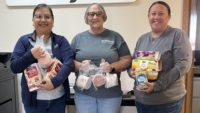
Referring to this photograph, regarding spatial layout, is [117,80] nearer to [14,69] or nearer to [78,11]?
[14,69]

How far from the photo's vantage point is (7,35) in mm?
2629

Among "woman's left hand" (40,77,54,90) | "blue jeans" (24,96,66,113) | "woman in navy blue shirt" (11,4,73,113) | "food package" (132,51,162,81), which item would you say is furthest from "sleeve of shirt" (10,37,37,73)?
"food package" (132,51,162,81)

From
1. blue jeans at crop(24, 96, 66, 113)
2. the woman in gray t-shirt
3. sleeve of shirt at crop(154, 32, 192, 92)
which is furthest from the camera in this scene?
the woman in gray t-shirt

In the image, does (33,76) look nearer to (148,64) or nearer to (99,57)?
(99,57)

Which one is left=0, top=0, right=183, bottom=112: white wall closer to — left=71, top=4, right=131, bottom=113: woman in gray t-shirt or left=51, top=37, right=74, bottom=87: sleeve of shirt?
left=71, top=4, right=131, bottom=113: woman in gray t-shirt

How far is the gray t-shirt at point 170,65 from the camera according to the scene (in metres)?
1.56

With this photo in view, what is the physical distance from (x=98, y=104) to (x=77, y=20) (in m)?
0.96

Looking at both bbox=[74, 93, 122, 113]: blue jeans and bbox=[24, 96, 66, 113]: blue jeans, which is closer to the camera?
bbox=[24, 96, 66, 113]: blue jeans

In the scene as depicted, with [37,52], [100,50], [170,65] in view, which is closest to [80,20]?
[100,50]

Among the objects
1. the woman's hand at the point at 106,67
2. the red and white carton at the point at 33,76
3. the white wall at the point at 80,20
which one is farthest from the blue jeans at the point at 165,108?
the white wall at the point at 80,20

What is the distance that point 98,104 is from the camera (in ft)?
6.00

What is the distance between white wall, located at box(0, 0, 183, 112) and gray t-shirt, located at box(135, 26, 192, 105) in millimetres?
754

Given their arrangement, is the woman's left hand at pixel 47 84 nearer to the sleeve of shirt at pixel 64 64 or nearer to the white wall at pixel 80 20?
the sleeve of shirt at pixel 64 64

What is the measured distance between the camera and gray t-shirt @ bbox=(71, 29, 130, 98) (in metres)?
1.79
